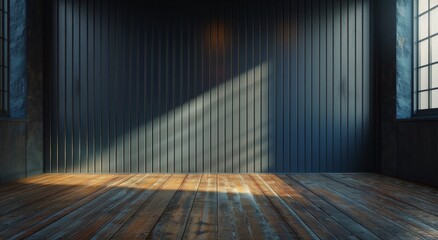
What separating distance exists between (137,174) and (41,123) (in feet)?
4.64

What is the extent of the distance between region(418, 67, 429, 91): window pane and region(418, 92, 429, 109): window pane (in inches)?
2.8

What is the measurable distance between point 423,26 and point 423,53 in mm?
308

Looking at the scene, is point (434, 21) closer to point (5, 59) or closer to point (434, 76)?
point (434, 76)

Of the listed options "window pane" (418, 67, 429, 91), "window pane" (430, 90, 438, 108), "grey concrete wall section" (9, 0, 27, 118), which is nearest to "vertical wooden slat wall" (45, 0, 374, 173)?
"grey concrete wall section" (9, 0, 27, 118)

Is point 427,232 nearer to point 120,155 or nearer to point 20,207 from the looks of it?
point 20,207

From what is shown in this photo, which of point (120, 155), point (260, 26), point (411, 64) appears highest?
point (260, 26)

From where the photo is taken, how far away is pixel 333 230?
1.67m

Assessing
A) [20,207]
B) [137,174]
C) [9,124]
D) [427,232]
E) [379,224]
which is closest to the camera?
→ [427,232]

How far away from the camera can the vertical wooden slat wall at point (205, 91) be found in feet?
12.5

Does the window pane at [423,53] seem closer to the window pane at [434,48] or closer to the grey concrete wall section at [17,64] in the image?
the window pane at [434,48]

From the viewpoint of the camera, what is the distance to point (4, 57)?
348cm

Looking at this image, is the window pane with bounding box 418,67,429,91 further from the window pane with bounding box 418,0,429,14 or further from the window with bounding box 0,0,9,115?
the window with bounding box 0,0,9,115

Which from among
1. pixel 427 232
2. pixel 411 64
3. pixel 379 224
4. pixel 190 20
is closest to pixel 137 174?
pixel 190 20

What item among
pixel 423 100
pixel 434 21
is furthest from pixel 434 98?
pixel 434 21
